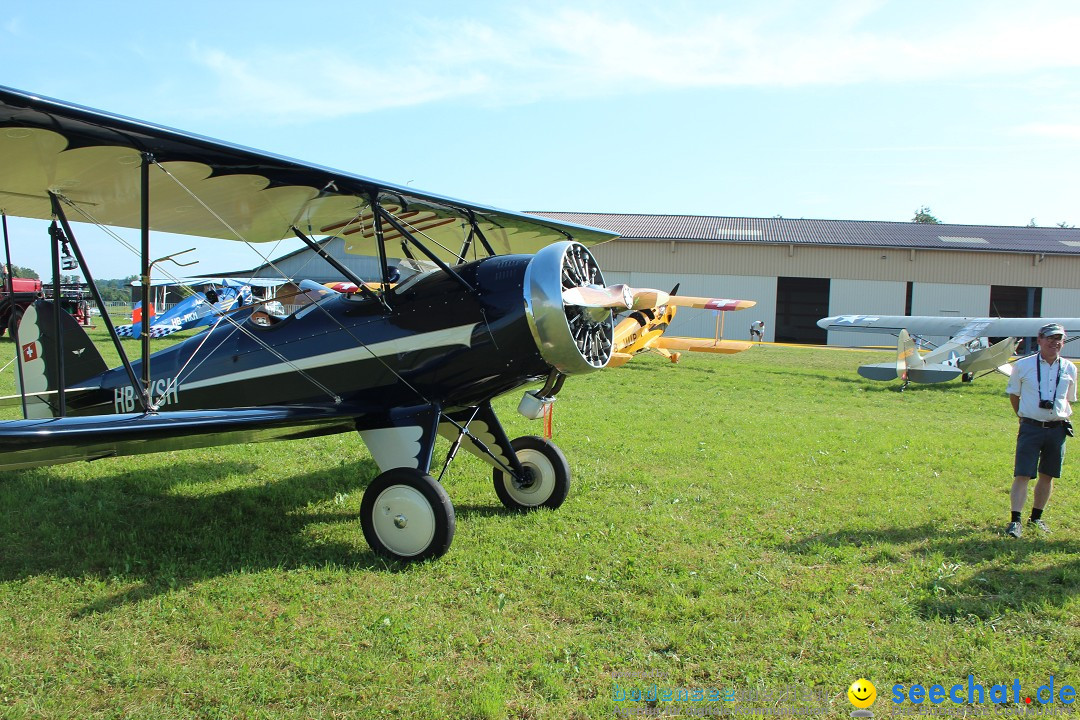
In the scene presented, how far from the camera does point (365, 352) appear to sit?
541 centimetres

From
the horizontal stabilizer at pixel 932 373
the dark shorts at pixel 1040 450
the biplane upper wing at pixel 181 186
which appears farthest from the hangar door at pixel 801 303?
the biplane upper wing at pixel 181 186

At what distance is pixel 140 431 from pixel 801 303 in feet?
146

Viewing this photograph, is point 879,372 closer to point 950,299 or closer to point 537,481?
point 537,481

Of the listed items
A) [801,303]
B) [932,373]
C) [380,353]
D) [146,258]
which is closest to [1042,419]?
[380,353]

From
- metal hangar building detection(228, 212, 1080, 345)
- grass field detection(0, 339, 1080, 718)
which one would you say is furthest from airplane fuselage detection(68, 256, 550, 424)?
metal hangar building detection(228, 212, 1080, 345)

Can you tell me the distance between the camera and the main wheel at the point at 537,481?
19.6ft

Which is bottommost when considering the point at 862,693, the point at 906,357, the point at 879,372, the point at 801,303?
the point at 879,372

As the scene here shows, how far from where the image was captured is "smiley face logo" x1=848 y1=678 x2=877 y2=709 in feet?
10.3

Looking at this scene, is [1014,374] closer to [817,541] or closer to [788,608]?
[817,541]

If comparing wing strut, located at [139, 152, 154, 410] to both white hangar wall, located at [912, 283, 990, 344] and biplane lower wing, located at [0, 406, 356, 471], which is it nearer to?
biplane lower wing, located at [0, 406, 356, 471]

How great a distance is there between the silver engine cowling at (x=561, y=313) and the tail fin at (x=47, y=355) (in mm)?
4389

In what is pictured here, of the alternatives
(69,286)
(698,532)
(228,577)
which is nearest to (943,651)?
(698,532)

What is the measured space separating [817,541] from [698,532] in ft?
2.73

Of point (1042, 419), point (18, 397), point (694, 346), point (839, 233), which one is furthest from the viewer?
point (839, 233)
